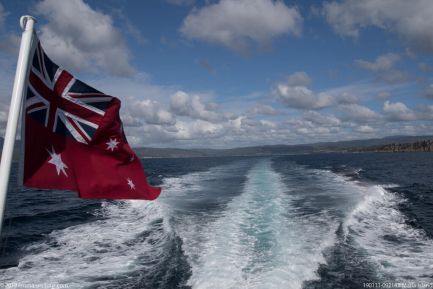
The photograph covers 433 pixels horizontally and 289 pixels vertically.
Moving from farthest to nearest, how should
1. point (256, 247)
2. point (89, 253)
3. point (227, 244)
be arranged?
1. point (227, 244)
2. point (89, 253)
3. point (256, 247)

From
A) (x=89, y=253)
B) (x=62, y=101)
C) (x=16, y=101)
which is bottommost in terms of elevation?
(x=89, y=253)

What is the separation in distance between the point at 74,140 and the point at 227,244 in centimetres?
1172

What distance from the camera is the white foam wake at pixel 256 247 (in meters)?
12.1

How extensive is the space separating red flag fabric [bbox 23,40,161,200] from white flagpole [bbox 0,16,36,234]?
16.9 inches

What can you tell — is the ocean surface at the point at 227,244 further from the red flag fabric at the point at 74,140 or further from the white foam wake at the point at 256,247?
the red flag fabric at the point at 74,140

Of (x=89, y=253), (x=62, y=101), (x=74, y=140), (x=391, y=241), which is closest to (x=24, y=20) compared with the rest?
(x=62, y=101)

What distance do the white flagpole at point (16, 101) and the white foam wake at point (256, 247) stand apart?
8750 mm

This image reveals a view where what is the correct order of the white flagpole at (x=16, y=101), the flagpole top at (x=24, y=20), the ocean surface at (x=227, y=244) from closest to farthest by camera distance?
the white flagpole at (x=16, y=101) → the flagpole top at (x=24, y=20) → the ocean surface at (x=227, y=244)

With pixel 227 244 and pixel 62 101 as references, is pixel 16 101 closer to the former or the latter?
pixel 62 101

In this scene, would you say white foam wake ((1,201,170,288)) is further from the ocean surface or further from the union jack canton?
the union jack canton

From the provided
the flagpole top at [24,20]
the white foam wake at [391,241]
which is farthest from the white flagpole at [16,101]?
the white foam wake at [391,241]

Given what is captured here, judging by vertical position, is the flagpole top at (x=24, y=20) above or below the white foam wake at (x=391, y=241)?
above

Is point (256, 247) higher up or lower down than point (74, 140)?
lower down

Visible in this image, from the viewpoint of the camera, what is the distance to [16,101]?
15.2 feet
